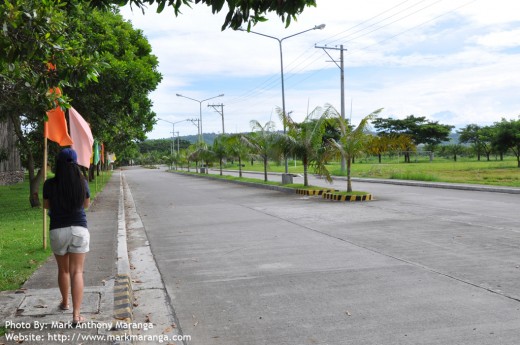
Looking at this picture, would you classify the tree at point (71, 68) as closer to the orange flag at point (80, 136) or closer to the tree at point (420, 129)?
the orange flag at point (80, 136)

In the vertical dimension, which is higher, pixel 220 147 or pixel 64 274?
pixel 220 147

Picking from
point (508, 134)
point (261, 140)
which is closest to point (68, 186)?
point (261, 140)

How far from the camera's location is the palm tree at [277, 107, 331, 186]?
22.7m

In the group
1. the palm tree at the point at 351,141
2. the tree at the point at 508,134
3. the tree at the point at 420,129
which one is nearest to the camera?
the palm tree at the point at 351,141

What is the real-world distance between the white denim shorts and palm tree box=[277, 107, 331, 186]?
58.3 feet

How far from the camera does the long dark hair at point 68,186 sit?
487 cm

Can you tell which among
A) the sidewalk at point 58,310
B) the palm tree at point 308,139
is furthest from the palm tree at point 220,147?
the sidewalk at point 58,310

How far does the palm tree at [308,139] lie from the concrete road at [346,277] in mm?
9763

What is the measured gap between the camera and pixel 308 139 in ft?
76.4

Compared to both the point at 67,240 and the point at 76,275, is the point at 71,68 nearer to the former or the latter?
the point at 67,240

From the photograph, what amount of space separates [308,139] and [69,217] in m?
18.9

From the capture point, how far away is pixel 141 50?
22391 mm

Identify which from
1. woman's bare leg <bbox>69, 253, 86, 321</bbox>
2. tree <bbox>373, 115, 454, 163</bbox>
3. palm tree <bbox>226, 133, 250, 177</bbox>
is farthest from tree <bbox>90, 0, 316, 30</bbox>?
tree <bbox>373, 115, 454, 163</bbox>

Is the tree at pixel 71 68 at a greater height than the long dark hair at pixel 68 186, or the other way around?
the tree at pixel 71 68
